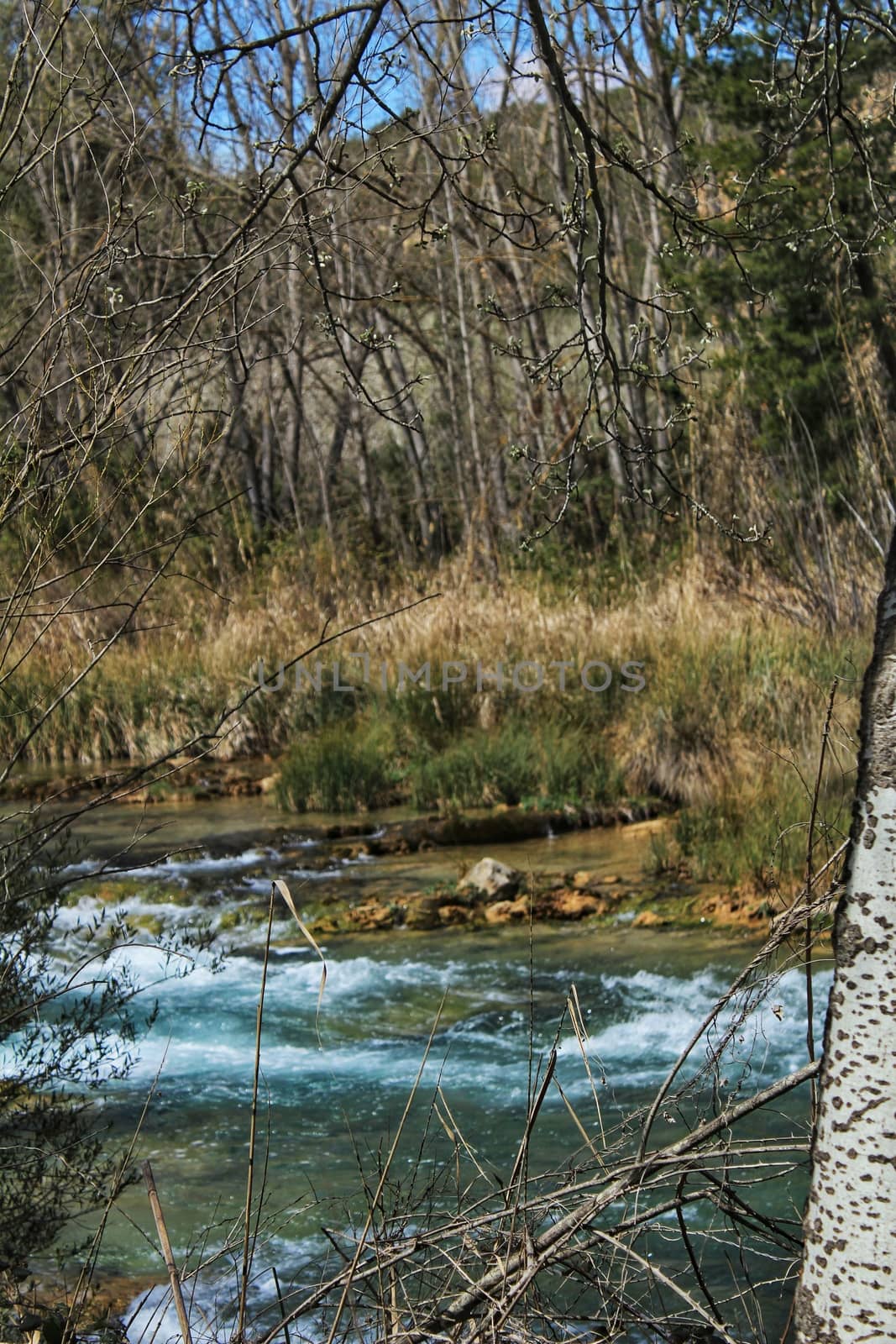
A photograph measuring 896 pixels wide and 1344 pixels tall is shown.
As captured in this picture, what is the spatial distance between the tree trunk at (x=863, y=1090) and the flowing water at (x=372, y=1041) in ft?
5.73

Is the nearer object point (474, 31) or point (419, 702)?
point (474, 31)

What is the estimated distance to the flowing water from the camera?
15.1 ft

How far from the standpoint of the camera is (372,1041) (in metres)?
6.04

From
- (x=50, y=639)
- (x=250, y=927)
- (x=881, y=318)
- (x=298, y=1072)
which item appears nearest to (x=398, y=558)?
(x=50, y=639)

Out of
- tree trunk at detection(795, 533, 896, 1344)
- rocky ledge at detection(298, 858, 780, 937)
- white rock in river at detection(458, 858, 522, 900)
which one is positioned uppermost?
tree trunk at detection(795, 533, 896, 1344)

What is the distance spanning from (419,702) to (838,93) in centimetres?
794

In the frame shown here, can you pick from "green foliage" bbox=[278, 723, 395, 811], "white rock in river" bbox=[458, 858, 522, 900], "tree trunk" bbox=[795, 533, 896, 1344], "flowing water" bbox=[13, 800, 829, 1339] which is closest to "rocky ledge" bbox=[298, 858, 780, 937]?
"white rock in river" bbox=[458, 858, 522, 900]

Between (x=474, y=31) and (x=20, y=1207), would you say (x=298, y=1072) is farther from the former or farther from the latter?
(x=474, y=31)

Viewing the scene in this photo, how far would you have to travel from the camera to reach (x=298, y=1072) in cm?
575

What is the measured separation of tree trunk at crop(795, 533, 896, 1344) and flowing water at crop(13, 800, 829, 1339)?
175 centimetres

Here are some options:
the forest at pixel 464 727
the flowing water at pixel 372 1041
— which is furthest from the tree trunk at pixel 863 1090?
the flowing water at pixel 372 1041

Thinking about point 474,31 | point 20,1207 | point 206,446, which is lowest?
point 20,1207

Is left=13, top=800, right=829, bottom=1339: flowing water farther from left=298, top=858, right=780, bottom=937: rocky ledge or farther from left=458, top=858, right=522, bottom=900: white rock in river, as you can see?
left=458, top=858, right=522, bottom=900: white rock in river

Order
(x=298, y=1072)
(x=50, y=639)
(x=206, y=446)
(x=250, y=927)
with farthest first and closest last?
(x=50, y=639)
(x=250, y=927)
(x=298, y=1072)
(x=206, y=446)
